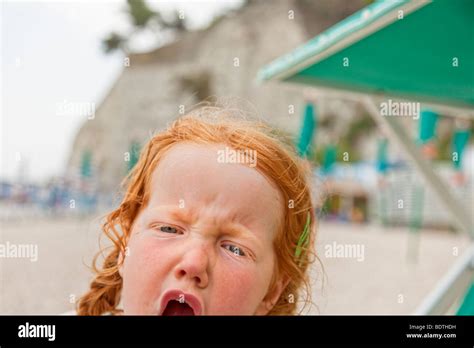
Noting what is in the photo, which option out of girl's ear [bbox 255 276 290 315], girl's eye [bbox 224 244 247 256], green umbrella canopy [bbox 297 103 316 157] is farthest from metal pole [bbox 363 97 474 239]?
girl's eye [bbox 224 244 247 256]

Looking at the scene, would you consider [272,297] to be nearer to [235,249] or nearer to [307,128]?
[235,249]

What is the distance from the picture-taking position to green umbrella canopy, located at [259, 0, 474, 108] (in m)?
1.11

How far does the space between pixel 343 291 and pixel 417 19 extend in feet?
6.44

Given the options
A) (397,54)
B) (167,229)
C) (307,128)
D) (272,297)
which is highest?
(397,54)

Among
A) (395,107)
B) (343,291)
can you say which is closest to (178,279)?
(395,107)

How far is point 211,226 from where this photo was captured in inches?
30.0

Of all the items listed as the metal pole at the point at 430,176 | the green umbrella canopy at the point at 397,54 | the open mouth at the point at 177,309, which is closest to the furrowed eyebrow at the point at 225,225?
the open mouth at the point at 177,309

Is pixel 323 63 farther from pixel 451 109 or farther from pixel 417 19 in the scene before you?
pixel 451 109

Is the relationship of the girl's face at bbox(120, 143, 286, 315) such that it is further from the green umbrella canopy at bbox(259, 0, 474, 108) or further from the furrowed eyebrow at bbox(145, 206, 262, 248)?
the green umbrella canopy at bbox(259, 0, 474, 108)

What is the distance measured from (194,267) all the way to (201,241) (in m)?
0.05

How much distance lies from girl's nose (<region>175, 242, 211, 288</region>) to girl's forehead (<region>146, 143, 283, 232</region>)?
2.4 inches

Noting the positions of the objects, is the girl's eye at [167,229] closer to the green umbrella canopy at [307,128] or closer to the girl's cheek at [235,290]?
the girl's cheek at [235,290]

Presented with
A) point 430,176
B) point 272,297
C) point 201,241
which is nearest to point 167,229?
point 201,241

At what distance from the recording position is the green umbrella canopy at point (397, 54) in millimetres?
1107
